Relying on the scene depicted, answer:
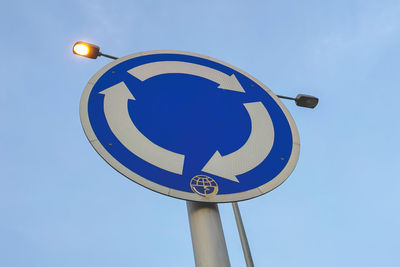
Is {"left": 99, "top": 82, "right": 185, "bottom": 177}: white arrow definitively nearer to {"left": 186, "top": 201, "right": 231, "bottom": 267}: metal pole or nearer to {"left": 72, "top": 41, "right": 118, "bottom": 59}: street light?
{"left": 186, "top": 201, "right": 231, "bottom": 267}: metal pole

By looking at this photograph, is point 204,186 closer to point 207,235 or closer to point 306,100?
point 207,235

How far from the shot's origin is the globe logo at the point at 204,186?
1616 millimetres

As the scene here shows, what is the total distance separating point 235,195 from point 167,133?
431 mm

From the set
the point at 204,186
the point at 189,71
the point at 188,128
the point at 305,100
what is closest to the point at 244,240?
the point at 305,100

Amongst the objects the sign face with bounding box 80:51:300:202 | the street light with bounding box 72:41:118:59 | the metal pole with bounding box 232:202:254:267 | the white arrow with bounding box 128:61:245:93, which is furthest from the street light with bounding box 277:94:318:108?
the metal pole with bounding box 232:202:254:267

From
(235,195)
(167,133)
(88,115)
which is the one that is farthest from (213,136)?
(88,115)

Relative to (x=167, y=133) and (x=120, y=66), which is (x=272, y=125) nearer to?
(x=167, y=133)

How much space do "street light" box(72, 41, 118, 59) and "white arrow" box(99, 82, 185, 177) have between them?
66 centimetres

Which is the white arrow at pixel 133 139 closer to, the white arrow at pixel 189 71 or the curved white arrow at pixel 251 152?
the curved white arrow at pixel 251 152

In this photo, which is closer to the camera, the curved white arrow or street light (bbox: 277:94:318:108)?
the curved white arrow

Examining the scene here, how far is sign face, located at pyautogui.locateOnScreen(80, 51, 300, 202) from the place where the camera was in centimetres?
166

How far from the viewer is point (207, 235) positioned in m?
1.58

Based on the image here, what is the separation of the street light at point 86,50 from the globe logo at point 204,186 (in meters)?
1.23

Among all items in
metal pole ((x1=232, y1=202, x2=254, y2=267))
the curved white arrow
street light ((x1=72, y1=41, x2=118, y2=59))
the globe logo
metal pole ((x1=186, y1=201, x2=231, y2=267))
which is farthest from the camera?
metal pole ((x1=232, y1=202, x2=254, y2=267))
